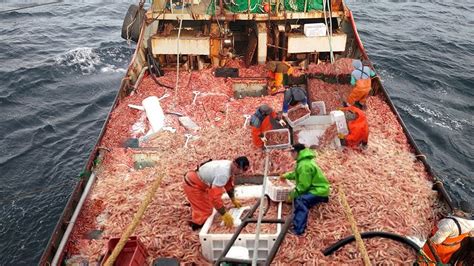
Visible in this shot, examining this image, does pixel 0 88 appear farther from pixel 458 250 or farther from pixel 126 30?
pixel 458 250

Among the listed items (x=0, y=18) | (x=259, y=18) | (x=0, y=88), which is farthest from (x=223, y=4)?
(x=0, y=18)

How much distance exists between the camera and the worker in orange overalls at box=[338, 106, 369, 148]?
8742 mm

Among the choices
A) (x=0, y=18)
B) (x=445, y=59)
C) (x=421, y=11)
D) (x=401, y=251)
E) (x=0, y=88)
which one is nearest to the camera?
(x=401, y=251)

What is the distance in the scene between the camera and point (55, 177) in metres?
12.2

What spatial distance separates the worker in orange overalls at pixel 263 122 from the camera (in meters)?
8.73

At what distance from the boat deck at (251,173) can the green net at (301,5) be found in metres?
2.90

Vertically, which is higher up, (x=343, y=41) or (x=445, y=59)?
(x=343, y=41)

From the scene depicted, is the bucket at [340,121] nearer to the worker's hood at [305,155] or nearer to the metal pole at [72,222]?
the worker's hood at [305,155]

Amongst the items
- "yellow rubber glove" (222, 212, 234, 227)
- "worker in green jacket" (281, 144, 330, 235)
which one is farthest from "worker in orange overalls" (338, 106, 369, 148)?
"yellow rubber glove" (222, 212, 234, 227)

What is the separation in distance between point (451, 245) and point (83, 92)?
53.9 feet

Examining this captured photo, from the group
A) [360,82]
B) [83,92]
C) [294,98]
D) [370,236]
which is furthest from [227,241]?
[83,92]

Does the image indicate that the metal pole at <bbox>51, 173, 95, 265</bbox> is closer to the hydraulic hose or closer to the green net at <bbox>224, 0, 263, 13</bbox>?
the hydraulic hose

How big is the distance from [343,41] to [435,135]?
5.36m

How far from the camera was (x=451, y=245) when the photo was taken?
5965mm
